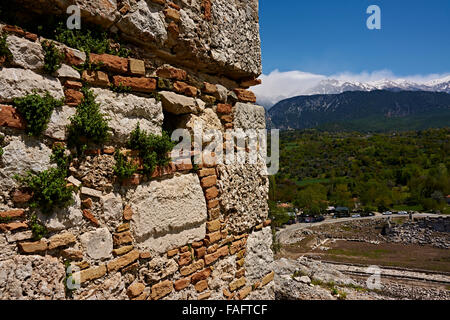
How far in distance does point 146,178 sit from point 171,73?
902mm

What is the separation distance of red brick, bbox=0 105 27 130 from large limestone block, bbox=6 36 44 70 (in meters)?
0.27

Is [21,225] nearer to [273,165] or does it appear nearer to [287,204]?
[273,165]

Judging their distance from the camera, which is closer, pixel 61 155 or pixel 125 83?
pixel 61 155

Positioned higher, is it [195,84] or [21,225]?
[195,84]

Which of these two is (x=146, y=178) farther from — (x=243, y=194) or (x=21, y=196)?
(x=243, y=194)

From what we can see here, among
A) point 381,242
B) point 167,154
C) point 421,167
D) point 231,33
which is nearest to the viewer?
point 167,154

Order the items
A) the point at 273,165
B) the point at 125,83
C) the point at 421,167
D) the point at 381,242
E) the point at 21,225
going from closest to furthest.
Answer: the point at 21,225
the point at 125,83
the point at 273,165
the point at 381,242
the point at 421,167

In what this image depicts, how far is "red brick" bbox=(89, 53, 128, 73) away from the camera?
211cm

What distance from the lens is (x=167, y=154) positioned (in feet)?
8.39

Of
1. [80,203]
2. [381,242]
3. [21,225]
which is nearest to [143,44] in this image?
[80,203]

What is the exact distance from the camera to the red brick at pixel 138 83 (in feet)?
7.36

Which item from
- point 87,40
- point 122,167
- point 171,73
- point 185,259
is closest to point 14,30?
point 87,40

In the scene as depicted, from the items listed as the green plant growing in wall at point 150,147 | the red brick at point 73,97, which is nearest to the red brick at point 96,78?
the red brick at point 73,97

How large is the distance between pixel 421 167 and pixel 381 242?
3076cm
